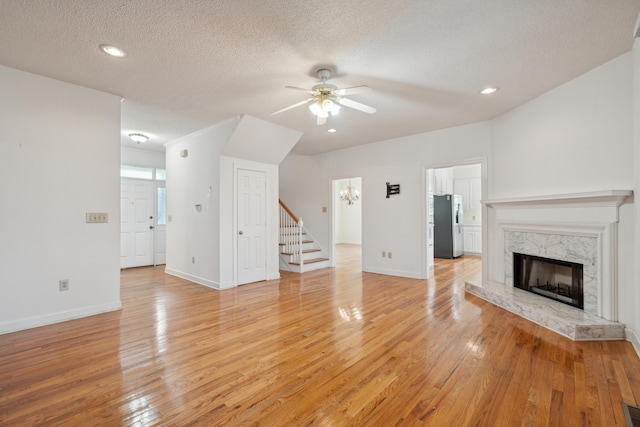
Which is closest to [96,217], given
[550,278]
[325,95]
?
[325,95]

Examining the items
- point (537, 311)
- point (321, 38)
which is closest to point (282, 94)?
point (321, 38)

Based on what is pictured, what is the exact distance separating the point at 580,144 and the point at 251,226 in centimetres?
467

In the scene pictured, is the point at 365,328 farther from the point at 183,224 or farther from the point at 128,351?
the point at 183,224

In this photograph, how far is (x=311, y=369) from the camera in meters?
2.21

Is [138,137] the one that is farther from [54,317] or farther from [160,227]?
[54,317]

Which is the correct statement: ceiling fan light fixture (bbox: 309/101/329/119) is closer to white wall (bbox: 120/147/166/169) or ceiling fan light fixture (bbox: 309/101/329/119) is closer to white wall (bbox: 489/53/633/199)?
white wall (bbox: 489/53/633/199)

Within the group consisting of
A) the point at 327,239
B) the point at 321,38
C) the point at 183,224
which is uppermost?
the point at 321,38

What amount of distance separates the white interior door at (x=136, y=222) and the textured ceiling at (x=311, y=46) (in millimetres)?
3226

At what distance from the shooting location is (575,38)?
96.1 inches

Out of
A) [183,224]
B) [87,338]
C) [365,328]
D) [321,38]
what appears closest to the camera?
[321,38]

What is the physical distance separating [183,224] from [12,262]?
2626 millimetres

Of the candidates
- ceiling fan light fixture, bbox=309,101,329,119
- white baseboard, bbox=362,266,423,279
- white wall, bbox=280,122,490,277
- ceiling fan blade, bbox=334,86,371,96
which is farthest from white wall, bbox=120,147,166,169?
ceiling fan blade, bbox=334,86,371,96

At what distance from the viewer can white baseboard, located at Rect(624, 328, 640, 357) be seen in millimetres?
2438

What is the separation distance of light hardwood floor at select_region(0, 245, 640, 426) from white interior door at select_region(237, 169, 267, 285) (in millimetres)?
1421
